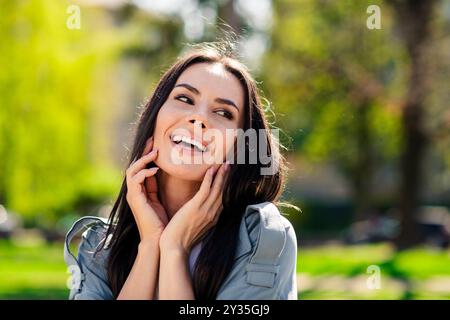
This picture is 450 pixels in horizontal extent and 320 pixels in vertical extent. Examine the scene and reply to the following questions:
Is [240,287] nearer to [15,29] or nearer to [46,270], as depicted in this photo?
[46,270]

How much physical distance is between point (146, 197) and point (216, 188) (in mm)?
266

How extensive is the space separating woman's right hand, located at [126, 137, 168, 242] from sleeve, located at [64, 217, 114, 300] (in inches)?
6.4

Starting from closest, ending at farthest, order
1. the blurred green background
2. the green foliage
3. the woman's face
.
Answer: the woman's face → the blurred green background → the green foliage

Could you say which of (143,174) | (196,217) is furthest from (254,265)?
(143,174)

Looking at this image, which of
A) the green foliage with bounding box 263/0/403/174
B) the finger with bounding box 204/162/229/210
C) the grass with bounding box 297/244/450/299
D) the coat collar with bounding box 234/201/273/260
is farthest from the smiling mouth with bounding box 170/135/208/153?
the green foliage with bounding box 263/0/403/174

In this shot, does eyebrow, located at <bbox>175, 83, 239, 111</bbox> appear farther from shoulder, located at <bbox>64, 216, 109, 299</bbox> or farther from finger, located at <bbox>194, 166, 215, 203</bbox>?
→ shoulder, located at <bbox>64, 216, 109, 299</bbox>

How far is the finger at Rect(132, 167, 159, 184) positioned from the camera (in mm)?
2602

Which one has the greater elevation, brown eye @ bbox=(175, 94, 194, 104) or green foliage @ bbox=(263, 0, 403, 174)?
green foliage @ bbox=(263, 0, 403, 174)

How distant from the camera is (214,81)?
258 cm

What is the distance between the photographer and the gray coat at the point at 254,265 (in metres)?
2.29

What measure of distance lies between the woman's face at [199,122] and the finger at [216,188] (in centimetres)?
4

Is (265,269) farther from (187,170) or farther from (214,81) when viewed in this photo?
(214,81)

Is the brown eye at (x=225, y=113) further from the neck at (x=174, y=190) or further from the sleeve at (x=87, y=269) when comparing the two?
the sleeve at (x=87, y=269)

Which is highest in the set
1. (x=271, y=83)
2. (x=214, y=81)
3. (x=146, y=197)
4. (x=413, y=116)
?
(x=271, y=83)
